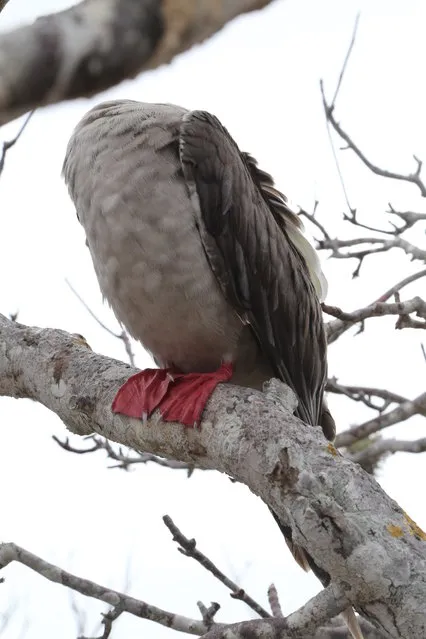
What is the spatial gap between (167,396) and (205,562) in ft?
2.86

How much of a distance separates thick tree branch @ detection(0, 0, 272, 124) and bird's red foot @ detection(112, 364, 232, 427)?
2497mm

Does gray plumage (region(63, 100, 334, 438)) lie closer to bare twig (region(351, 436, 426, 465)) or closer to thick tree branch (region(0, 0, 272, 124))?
bare twig (region(351, 436, 426, 465))

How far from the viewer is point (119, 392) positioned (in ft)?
11.3

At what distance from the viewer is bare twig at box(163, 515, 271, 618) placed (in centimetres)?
365

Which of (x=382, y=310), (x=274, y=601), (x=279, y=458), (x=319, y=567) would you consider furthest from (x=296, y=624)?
(x=382, y=310)

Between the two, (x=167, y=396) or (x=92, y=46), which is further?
(x=167, y=396)

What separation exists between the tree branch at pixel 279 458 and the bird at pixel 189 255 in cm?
22

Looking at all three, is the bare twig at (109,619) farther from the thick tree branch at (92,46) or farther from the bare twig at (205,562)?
the thick tree branch at (92,46)

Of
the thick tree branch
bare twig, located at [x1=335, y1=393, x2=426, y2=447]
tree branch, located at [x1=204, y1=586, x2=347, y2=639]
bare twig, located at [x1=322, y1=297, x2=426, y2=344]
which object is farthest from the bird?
the thick tree branch

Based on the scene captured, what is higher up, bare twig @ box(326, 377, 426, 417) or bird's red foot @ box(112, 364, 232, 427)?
bare twig @ box(326, 377, 426, 417)

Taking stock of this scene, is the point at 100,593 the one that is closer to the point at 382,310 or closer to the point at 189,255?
the point at 189,255

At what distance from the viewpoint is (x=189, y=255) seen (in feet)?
12.3

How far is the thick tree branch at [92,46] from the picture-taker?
70 cm

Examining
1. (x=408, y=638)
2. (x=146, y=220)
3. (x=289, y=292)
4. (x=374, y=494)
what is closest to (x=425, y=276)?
(x=289, y=292)
